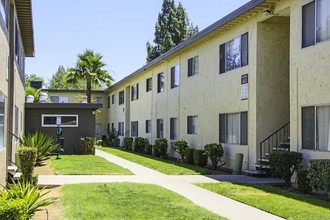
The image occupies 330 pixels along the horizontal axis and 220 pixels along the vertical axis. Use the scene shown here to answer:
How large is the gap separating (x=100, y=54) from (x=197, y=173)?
2649cm

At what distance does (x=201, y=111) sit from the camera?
73.8 feet

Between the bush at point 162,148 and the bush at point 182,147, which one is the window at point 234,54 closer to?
the bush at point 182,147

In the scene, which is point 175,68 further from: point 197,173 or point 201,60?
point 197,173

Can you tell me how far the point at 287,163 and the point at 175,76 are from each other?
14.3m

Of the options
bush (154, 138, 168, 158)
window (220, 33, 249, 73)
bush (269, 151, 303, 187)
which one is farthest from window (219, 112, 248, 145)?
bush (154, 138, 168, 158)

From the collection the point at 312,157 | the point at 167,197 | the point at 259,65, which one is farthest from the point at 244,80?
the point at 167,197

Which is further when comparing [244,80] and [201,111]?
[201,111]

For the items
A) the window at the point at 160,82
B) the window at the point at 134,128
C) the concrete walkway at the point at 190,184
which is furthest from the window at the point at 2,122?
the window at the point at 134,128

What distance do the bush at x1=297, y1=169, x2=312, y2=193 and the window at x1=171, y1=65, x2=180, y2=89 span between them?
14445 millimetres

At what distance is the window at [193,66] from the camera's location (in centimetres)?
2350

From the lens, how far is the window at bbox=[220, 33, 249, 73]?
59.4ft

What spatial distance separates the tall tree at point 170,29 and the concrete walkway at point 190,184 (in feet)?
122

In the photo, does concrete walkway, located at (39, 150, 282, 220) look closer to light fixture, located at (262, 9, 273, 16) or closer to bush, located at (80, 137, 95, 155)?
light fixture, located at (262, 9, 273, 16)

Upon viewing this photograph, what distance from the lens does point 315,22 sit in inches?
531
